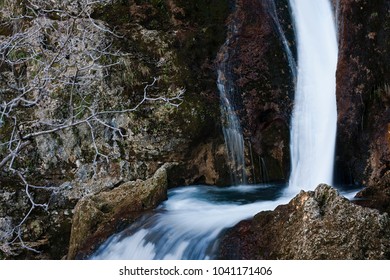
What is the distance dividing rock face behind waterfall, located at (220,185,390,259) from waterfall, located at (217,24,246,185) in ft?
11.0

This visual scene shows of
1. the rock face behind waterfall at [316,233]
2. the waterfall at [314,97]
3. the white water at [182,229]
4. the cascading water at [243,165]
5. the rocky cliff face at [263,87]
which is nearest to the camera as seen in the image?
the rock face behind waterfall at [316,233]

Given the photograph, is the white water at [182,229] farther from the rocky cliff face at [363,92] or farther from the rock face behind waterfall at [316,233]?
the rocky cliff face at [363,92]

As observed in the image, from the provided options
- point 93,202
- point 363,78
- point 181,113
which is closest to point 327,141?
point 363,78

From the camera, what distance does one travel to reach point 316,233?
5.11 meters

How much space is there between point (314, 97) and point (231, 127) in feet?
5.12

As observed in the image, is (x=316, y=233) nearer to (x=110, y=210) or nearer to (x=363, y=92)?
(x=110, y=210)

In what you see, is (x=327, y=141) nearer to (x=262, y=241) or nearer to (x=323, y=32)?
(x=323, y=32)

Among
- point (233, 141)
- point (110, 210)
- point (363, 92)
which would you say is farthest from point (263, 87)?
point (110, 210)

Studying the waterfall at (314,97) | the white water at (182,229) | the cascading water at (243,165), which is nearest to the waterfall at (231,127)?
the cascading water at (243,165)

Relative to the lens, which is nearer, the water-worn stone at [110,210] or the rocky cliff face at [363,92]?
the water-worn stone at [110,210]

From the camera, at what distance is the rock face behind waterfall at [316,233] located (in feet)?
16.3

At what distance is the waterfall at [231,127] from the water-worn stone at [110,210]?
1800 mm

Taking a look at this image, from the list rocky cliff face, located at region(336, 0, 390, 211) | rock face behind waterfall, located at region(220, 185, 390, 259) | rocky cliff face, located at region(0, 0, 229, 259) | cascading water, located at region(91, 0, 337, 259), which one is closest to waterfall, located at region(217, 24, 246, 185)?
cascading water, located at region(91, 0, 337, 259)
